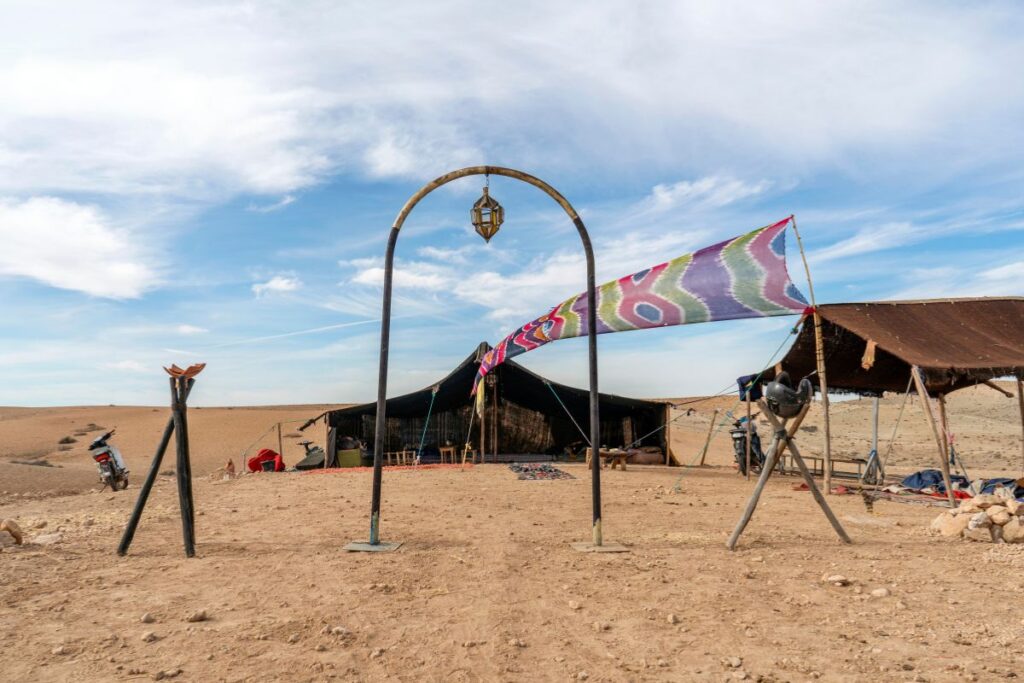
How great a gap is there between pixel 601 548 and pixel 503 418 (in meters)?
14.4

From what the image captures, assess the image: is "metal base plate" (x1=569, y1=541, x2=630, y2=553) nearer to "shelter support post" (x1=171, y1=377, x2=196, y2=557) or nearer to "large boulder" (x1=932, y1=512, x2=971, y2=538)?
"shelter support post" (x1=171, y1=377, x2=196, y2=557)

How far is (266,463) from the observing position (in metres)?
19.7

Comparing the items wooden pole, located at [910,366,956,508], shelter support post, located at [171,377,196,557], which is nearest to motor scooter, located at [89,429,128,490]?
shelter support post, located at [171,377,196,557]

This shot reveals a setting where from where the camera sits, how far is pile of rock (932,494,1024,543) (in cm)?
783

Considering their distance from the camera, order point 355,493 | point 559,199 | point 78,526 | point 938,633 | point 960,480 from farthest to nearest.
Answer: point 960,480, point 355,493, point 78,526, point 559,199, point 938,633

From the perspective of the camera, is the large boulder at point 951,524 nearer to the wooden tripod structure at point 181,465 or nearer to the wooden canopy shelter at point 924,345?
the wooden canopy shelter at point 924,345

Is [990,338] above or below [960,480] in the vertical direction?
above

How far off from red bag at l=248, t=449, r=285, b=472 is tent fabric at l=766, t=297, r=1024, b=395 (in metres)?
13.5

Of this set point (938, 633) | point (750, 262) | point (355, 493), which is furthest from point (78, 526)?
point (750, 262)

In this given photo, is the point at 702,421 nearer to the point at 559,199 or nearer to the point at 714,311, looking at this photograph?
the point at 714,311

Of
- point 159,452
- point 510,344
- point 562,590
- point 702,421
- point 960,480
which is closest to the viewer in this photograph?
point 562,590

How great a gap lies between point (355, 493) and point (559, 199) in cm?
737

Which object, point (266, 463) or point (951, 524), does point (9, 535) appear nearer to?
point (951, 524)

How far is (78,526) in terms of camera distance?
9062 mm
